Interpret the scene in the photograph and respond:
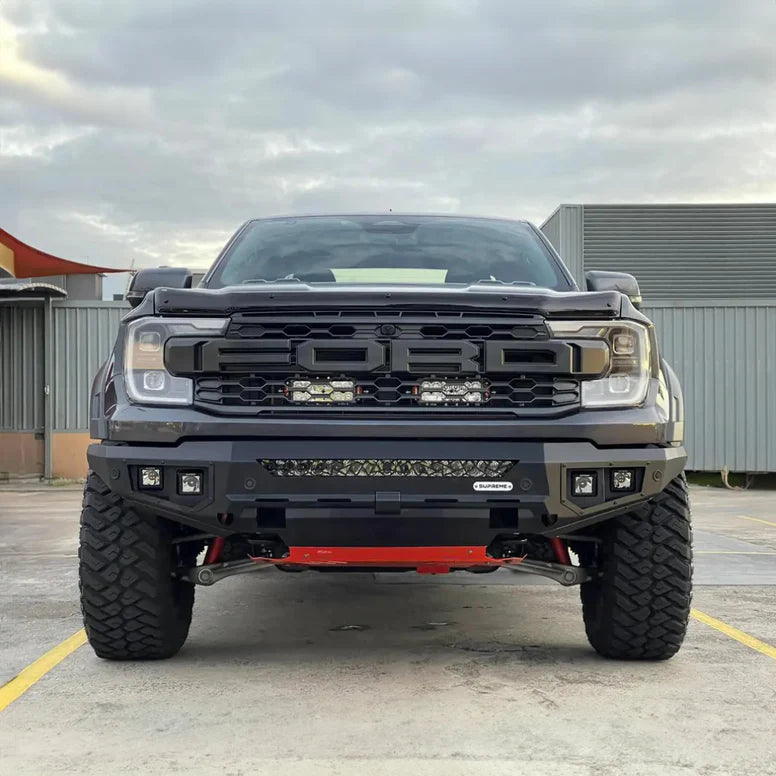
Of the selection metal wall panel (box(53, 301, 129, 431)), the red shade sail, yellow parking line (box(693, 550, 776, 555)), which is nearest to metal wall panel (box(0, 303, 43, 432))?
metal wall panel (box(53, 301, 129, 431))

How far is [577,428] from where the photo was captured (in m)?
3.78

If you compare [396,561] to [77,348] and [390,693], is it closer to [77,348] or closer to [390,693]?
[390,693]

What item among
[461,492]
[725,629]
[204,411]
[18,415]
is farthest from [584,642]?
[18,415]

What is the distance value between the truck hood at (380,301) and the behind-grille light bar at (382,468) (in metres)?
0.58

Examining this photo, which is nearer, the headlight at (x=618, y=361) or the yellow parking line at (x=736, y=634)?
the headlight at (x=618, y=361)

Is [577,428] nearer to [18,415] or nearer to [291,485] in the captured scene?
[291,485]

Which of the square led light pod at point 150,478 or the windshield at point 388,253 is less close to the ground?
the windshield at point 388,253

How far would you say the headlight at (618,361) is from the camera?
388 centimetres

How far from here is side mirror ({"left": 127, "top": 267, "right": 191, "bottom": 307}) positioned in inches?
179

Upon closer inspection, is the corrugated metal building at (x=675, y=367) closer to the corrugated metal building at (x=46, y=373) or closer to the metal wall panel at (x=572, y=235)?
the corrugated metal building at (x=46, y=373)

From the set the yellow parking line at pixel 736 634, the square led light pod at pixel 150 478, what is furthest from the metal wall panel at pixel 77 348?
the square led light pod at pixel 150 478

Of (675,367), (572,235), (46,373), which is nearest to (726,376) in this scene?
(675,367)

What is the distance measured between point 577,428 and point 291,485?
1.07 metres

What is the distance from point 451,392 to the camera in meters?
3.86
